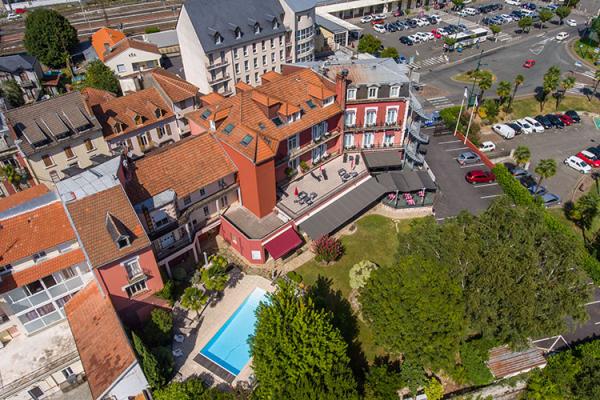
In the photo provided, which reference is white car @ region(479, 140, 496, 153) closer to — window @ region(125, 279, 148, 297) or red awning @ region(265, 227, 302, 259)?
red awning @ region(265, 227, 302, 259)

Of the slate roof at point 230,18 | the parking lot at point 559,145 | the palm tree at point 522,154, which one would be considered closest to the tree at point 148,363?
the slate roof at point 230,18

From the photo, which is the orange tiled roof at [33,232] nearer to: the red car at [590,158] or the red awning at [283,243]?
the red awning at [283,243]

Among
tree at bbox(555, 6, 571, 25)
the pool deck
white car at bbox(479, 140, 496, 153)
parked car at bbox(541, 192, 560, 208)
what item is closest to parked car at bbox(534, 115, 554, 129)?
white car at bbox(479, 140, 496, 153)

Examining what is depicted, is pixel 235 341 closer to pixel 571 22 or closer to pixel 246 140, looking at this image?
pixel 246 140

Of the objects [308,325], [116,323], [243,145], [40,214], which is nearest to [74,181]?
[40,214]

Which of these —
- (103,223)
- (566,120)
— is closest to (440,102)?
(566,120)

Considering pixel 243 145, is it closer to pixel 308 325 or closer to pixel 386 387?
pixel 308 325
